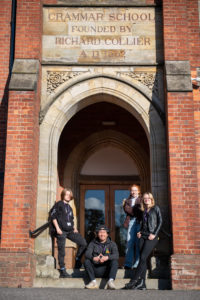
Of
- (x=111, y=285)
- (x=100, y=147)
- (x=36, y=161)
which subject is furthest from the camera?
(x=100, y=147)

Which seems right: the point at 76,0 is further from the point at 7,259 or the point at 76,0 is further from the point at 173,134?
the point at 7,259

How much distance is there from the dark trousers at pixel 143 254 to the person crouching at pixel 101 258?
0.40 meters

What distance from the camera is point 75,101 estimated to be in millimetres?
9320

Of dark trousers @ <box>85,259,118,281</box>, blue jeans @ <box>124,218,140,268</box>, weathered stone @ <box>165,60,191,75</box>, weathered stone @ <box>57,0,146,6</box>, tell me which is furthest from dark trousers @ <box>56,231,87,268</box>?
weathered stone @ <box>57,0,146,6</box>

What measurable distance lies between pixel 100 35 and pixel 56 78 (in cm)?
141

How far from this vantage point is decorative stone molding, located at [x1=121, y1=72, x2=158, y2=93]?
30.7 ft

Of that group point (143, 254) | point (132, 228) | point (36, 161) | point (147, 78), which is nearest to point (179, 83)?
point (147, 78)

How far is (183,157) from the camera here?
8.48 m

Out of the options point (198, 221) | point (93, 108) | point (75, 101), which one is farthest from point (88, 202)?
point (198, 221)

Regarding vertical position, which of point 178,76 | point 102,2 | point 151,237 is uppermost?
point 102,2

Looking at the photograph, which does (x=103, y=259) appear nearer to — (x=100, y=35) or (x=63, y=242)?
(x=63, y=242)

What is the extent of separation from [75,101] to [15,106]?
1341 millimetres

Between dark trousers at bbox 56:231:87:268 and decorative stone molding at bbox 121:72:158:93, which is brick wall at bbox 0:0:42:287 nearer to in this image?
dark trousers at bbox 56:231:87:268

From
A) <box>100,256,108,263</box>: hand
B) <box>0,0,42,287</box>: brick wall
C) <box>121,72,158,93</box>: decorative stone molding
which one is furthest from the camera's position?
<box>121,72,158,93</box>: decorative stone molding
